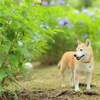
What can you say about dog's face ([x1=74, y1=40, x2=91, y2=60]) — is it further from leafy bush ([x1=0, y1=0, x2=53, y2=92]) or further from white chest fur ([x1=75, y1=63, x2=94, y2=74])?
leafy bush ([x1=0, y1=0, x2=53, y2=92])

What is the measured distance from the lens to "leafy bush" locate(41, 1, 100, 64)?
946 cm

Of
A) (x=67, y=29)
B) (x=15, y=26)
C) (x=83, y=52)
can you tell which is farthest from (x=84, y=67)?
(x=67, y=29)

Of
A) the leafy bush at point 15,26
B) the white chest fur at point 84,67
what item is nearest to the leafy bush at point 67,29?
the white chest fur at point 84,67

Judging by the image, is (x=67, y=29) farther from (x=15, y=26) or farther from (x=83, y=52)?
(x=15, y=26)

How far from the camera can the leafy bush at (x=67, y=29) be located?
946cm

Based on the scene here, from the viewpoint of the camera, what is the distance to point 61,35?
9.42m

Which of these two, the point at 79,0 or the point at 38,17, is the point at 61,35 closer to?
the point at 38,17

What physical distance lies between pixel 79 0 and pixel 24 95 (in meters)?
31.8

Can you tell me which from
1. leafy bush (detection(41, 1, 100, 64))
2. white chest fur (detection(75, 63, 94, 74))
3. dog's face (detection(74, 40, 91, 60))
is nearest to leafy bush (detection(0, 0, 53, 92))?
dog's face (detection(74, 40, 91, 60))

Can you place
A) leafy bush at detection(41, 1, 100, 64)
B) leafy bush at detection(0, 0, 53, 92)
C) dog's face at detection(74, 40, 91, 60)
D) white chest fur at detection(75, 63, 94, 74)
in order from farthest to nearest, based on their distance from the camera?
leafy bush at detection(41, 1, 100, 64) < white chest fur at detection(75, 63, 94, 74) < dog's face at detection(74, 40, 91, 60) < leafy bush at detection(0, 0, 53, 92)

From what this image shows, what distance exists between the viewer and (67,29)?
9.67 meters

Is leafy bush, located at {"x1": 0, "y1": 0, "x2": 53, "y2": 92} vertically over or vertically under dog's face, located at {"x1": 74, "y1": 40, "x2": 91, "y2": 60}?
over

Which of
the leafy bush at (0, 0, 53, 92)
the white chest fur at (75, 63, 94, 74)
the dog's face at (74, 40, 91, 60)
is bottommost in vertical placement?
the white chest fur at (75, 63, 94, 74)

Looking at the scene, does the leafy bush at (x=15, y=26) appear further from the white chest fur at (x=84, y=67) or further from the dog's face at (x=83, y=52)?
the white chest fur at (x=84, y=67)
